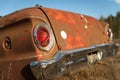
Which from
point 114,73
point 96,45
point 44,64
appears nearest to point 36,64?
point 44,64

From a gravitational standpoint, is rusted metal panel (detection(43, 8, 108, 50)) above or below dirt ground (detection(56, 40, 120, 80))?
above

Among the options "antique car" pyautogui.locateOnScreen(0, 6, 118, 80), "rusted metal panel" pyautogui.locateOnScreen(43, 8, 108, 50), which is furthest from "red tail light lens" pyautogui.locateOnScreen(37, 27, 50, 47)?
"rusted metal panel" pyautogui.locateOnScreen(43, 8, 108, 50)

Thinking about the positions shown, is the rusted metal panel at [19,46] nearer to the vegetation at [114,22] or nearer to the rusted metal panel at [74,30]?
the rusted metal panel at [74,30]

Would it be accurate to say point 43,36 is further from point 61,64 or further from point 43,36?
point 61,64

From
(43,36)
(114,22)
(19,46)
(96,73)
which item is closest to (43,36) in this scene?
(43,36)

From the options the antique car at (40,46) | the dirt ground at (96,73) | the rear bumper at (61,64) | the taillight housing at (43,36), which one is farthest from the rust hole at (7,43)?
the dirt ground at (96,73)

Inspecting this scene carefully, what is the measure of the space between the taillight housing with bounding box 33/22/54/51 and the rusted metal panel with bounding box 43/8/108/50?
17 cm

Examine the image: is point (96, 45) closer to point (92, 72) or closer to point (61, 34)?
point (92, 72)

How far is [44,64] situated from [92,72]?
69.3 inches

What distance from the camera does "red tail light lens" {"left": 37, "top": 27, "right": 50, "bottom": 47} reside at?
13.2ft

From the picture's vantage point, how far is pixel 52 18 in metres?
4.34

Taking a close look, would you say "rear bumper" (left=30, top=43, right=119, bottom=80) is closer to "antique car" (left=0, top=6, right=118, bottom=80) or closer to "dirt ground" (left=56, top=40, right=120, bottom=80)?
"antique car" (left=0, top=6, right=118, bottom=80)

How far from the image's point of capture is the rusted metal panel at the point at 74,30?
14.3 feet

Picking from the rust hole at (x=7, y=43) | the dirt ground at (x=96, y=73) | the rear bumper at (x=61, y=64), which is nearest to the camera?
the rear bumper at (x=61, y=64)
